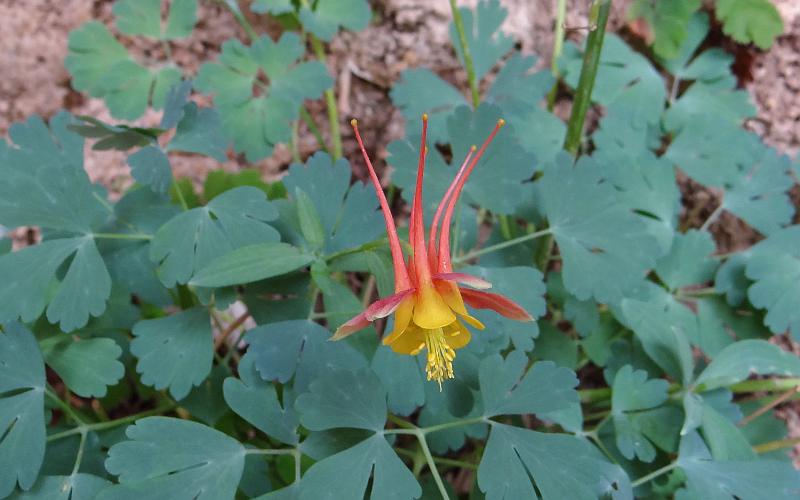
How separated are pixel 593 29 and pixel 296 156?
87 cm

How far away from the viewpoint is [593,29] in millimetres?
1429

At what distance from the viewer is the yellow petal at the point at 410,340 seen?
106cm

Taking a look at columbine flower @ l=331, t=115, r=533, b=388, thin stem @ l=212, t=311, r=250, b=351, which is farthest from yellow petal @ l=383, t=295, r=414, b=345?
thin stem @ l=212, t=311, r=250, b=351

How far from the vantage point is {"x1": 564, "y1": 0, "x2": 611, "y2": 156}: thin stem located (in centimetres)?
143

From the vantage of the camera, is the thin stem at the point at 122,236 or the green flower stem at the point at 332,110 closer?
the thin stem at the point at 122,236

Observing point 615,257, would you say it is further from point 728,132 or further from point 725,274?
point 728,132

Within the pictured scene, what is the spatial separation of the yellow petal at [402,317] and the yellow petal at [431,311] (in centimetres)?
1

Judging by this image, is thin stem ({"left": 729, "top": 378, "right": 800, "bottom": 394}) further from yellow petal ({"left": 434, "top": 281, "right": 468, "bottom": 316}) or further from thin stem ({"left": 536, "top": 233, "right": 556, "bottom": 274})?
yellow petal ({"left": 434, "top": 281, "right": 468, "bottom": 316})

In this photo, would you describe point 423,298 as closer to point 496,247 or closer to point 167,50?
point 496,247

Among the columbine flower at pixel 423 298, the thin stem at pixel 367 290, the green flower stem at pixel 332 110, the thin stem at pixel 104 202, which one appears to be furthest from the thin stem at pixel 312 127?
the columbine flower at pixel 423 298

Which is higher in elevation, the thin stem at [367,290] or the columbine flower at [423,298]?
the columbine flower at [423,298]

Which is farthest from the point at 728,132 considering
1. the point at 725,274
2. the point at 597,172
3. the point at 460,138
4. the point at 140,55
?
the point at 140,55

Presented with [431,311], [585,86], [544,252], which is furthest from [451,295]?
[585,86]

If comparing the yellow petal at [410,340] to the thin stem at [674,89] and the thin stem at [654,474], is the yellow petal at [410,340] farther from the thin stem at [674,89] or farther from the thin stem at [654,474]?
the thin stem at [674,89]
